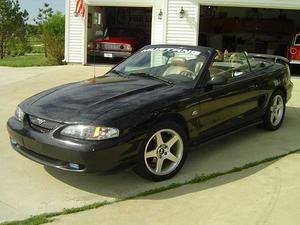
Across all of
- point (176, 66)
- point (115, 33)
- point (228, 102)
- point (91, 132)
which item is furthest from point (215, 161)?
point (115, 33)

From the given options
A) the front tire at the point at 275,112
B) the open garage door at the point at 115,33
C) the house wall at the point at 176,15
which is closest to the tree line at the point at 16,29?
the open garage door at the point at 115,33

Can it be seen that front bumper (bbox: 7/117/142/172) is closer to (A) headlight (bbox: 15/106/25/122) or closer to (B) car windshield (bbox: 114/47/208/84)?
(A) headlight (bbox: 15/106/25/122)

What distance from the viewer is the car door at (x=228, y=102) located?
215 inches

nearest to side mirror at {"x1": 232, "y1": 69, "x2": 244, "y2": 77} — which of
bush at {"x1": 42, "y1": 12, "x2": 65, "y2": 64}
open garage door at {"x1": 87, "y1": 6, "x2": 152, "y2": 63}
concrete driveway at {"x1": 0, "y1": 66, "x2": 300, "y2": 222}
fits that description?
concrete driveway at {"x1": 0, "y1": 66, "x2": 300, "y2": 222}

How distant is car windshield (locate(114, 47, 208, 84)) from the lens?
5.68 m

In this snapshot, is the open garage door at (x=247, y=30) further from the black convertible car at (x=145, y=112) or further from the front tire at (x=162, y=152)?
the front tire at (x=162, y=152)

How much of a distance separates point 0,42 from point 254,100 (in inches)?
938

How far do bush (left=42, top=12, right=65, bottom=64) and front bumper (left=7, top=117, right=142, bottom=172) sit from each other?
13.7 meters

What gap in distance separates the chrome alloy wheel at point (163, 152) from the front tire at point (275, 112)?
7.66 feet

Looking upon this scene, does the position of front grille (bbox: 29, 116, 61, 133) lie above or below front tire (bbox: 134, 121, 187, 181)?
above

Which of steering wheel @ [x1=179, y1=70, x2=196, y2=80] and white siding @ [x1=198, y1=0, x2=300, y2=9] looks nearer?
steering wheel @ [x1=179, y1=70, x2=196, y2=80]

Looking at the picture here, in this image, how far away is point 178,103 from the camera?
200 inches

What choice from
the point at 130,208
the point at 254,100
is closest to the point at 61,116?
the point at 130,208

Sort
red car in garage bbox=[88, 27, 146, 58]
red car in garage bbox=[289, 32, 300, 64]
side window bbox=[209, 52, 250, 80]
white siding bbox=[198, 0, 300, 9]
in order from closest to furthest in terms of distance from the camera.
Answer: side window bbox=[209, 52, 250, 80] < white siding bbox=[198, 0, 300, 9] < red car in garage bbox=[289, 32, 300, 64] < red car in garage bbox=[88, 27, 146, 58]
